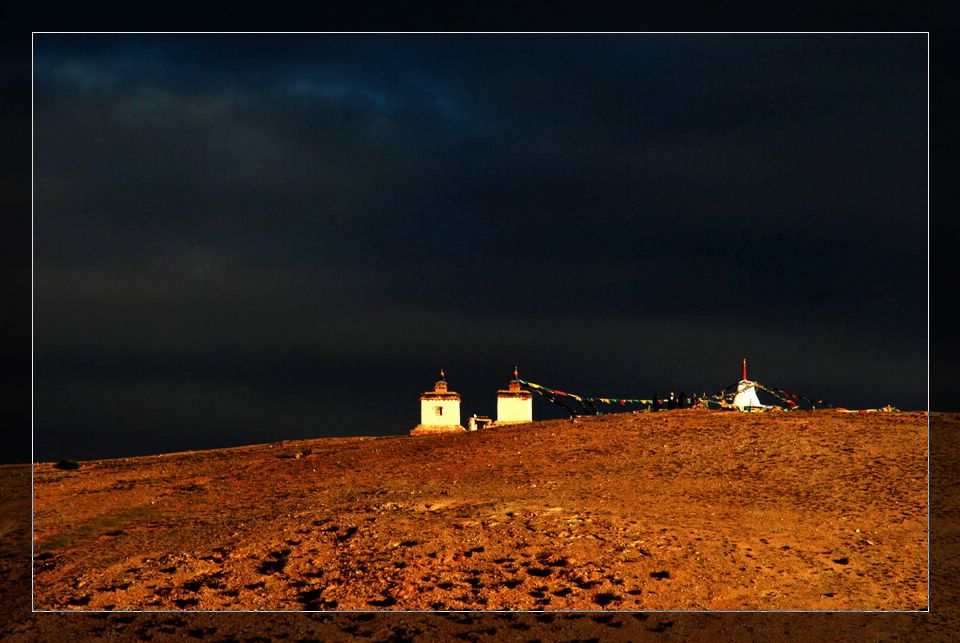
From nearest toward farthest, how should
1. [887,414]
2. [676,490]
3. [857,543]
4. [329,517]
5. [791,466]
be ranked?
[857,543]
[329,517]
[676,490]
[791,466]
[887,414]

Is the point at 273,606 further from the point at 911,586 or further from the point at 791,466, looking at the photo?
the point at 791,466

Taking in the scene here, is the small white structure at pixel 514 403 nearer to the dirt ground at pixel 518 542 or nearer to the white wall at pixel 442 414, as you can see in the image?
the white wall at pixel 442 414

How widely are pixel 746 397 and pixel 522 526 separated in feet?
65.3

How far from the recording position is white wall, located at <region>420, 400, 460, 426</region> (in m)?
34.2

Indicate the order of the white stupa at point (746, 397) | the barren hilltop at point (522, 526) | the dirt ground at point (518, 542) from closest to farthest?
the dirt ground at point (518, 542), the barren hilltop at point (522, 526), the white stupa at point (746, 397)

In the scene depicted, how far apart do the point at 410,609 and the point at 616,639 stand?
3.10 meters

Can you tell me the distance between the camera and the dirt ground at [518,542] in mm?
13883

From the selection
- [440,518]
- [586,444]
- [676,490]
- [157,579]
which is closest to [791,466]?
[676,490]

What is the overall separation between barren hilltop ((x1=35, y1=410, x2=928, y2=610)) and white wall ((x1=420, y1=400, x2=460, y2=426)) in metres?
8.94

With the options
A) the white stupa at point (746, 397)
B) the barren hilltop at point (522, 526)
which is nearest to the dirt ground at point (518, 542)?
the barren hilltop at point (522, 526)

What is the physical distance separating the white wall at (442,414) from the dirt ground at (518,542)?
10037 millimetres

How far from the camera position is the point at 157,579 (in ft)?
49.4

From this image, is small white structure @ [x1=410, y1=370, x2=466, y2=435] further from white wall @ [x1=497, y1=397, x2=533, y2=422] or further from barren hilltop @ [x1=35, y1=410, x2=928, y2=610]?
barren hilltop @ [x1=35, y1=410, x2=928, y2=610]

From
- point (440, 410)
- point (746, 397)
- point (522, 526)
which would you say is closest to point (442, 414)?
point (440, 410)
